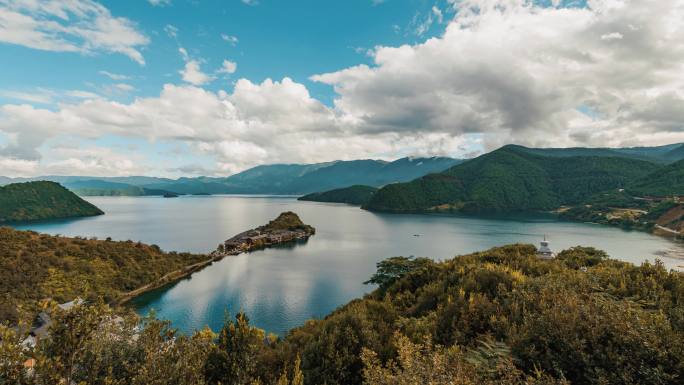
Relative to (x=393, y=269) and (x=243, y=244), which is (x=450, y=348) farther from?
(x=243, y=244)

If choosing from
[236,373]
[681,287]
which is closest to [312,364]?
[236,373]

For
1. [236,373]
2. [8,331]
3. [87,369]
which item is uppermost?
[8,331]

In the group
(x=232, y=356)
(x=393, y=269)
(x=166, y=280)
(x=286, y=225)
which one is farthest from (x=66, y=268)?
(x=286, y=225)

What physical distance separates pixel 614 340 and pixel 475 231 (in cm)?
14699

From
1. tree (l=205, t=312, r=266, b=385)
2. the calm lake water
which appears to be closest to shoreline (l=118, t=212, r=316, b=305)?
the calm lake water

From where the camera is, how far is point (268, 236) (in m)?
128

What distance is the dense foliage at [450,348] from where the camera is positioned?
8516 mm

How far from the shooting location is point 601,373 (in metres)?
9.09

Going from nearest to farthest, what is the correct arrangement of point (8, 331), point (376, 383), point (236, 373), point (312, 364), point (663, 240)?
point (8, 331) < point (376, 383) < point (236, 373) < point (312, 364) < point (663, 240)

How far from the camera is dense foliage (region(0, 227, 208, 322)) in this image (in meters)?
49.3

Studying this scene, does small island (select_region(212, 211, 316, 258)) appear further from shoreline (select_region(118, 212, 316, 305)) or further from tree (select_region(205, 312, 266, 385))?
tree (select_region(205, 312, 266, 385))

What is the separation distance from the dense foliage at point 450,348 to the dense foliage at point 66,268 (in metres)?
41.8

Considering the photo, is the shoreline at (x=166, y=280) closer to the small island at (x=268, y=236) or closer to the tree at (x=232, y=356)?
the small island at (x=268, y=236)

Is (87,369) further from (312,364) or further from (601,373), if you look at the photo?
(601,373)
